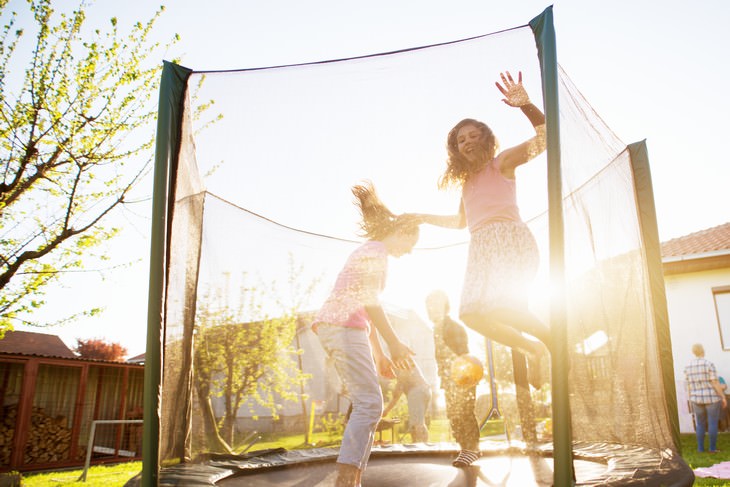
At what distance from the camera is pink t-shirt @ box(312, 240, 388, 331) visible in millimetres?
1840

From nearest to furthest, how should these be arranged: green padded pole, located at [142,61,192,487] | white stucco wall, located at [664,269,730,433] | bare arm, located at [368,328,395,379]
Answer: green padded pole, located at [142,61,192,487] → bare arm, located at [368,328,395,379] → white stucco wall, located at [664,269,730,433]

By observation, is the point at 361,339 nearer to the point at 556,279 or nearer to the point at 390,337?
the point at 390,337

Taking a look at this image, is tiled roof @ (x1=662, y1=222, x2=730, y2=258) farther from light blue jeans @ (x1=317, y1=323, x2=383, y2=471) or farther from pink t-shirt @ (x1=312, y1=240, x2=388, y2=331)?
light blue jeans @ (x1=317, y1=323, x2=383, y2=471)

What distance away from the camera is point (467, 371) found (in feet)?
8.07

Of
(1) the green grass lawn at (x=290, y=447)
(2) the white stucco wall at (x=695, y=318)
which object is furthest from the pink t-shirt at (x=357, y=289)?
(2) the white stucco wall at (x=695, y=318)

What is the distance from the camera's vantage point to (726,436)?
530 centimetres

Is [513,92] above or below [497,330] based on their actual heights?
above

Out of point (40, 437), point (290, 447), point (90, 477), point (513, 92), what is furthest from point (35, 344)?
point (513, 92)

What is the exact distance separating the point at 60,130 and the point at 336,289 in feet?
12.7

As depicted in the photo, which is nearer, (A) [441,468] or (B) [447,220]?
(B) [447,220]

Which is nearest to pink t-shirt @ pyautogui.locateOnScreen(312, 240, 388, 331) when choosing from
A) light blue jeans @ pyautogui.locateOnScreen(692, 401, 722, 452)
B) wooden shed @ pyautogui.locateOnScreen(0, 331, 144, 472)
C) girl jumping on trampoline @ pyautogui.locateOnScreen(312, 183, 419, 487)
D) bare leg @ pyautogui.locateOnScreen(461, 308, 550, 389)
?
girl jumping on trampoline @ pyautogui.locateOnScreen(312, 183, 419, 487)

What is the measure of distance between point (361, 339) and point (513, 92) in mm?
1048

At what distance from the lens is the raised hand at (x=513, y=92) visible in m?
1.76

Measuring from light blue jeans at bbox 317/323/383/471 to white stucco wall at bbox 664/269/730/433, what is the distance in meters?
6.09
